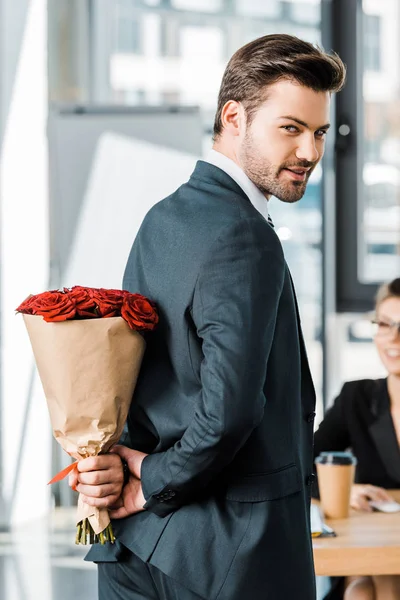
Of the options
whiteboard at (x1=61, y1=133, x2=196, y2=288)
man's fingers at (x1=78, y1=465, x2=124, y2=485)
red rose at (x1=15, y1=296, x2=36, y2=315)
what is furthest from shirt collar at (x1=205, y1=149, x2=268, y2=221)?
whiteboard at (x1=61, y1=133, x2=196, y2=288)

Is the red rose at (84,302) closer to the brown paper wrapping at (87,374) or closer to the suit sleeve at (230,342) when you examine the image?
the brown paper wrapping at (87,374)

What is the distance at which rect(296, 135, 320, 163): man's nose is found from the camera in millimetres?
1324

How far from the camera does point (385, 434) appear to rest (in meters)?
2.70

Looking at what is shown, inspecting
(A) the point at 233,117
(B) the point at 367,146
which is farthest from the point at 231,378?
(B) the point at 367,146

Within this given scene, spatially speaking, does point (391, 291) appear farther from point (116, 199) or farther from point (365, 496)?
point (116, 199)

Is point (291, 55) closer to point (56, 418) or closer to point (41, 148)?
point (56, 418)

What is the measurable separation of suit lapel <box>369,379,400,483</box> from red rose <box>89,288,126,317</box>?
5.24ft

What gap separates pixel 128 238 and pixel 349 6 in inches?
71.0

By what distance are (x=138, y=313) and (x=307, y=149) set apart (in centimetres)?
34

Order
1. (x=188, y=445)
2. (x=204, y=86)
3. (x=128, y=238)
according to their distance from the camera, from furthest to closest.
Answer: (x=204, y=86) → (x=128, y=238) → (x=188, y=445)

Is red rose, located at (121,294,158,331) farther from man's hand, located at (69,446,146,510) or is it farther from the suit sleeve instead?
man's hand, located at (69,446,146,510)

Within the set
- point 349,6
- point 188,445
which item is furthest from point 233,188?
point 349,6

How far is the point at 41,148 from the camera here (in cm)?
467

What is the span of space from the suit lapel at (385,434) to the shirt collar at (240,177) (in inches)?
58.6
